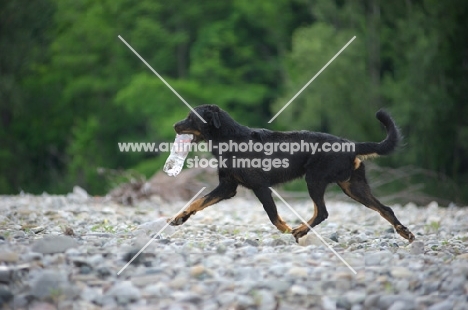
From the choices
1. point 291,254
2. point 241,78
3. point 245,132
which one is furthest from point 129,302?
point 241,78

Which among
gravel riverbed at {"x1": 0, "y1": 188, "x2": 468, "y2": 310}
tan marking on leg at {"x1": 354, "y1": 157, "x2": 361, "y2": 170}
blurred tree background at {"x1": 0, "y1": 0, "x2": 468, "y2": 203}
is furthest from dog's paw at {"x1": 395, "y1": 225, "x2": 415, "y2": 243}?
blurred tree background at {"x1": 0, "y1": 0, "x2": 468, "y2": 203}

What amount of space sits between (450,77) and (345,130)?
14.0 feet

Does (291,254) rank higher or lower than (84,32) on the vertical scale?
lower

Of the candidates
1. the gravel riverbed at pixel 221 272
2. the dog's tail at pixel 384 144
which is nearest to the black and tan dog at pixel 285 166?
the dog's tail at pixel 384 144

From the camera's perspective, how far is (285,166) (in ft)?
26.4

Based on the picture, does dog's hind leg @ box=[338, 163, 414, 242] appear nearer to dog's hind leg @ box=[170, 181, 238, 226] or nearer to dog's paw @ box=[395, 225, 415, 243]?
dog's paw @ box=[395, 225, 415, 243]

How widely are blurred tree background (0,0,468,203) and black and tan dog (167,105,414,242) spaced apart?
34.1 ft

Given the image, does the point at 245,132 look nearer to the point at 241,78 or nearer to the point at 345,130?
the point at 345,130

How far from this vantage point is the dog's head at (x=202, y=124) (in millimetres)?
8062

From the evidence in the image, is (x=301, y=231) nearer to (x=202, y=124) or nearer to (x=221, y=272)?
(x=202, y=124)

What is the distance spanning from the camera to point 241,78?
3209cm

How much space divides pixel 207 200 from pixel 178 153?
758mm

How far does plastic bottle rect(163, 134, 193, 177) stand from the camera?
27.0 feet

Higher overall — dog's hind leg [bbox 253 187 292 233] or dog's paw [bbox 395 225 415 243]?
dog's hind leg [bbox 253 187 292 233]
